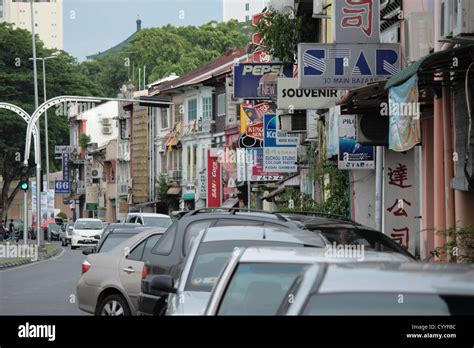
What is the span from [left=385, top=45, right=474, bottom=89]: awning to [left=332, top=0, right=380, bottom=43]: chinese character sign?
3.47 metres

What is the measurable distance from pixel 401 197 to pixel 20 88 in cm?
5759

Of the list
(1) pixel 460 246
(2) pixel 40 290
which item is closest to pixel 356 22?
(1) pixel 460 246

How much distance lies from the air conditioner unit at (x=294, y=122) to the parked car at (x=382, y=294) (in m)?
28.4

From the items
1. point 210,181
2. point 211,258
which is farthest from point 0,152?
point 211,258

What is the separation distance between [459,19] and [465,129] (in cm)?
317

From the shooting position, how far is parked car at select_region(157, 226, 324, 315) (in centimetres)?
997

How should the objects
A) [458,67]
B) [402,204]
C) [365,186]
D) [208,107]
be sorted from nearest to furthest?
[458,67] → [402,204] → [365,186] → [208,107]

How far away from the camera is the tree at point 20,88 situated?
253 ft

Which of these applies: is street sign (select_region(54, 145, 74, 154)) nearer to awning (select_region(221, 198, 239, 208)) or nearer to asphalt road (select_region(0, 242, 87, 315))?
awning (select_region(221, 198, 239, 208))

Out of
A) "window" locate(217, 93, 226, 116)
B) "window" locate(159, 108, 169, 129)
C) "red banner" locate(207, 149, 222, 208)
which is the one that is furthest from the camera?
"window" locate(159, 108, 169, 129)

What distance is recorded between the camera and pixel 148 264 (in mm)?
13328

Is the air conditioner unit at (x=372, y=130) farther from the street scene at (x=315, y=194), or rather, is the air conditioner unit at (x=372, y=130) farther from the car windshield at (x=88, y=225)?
the car windshield at (x=88, y=225)

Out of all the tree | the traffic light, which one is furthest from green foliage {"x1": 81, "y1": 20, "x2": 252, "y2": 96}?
the traffic light
